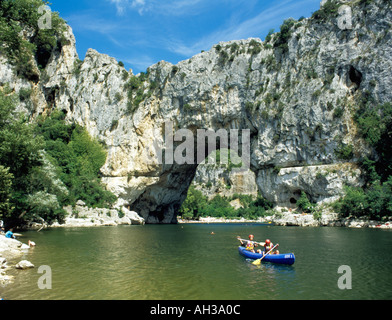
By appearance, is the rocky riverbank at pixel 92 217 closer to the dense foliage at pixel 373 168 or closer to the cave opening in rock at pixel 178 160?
the cave opening in rock at pixel 178 160

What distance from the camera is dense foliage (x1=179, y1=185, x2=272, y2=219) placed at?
6894 cm

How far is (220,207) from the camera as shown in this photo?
8650 centimetres

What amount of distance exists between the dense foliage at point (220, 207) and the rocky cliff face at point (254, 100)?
14240mm

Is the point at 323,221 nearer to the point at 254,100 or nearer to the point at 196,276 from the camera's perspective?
the point at 254,100

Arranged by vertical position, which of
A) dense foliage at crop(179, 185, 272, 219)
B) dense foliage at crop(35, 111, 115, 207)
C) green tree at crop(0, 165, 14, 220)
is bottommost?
A: dense foliage at crop(179, 185, 272, 219)

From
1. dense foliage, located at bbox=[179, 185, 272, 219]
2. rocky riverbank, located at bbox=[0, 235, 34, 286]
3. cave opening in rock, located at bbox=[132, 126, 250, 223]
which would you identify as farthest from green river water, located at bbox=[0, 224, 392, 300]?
dense foliage, located at bbox=[179, 185, 272, 219]

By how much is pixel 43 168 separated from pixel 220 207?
65.2 meters

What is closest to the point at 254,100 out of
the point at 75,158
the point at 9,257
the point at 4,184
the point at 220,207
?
the point at 75,158

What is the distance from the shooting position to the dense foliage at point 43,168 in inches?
727

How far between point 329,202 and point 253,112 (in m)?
14.8

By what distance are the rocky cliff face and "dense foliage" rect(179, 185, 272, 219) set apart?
14.2m

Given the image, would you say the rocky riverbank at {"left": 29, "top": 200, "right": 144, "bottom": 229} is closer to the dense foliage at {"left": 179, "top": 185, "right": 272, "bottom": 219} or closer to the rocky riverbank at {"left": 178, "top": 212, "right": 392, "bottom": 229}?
the rocky riverbank at {"left": 178, "top": 212, "right": 392, "bottom": 229}

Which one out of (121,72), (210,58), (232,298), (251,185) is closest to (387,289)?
(232,298)

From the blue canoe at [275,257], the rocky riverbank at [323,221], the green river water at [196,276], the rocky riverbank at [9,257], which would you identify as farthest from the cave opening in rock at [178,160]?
the blue canoe at [275,257]
